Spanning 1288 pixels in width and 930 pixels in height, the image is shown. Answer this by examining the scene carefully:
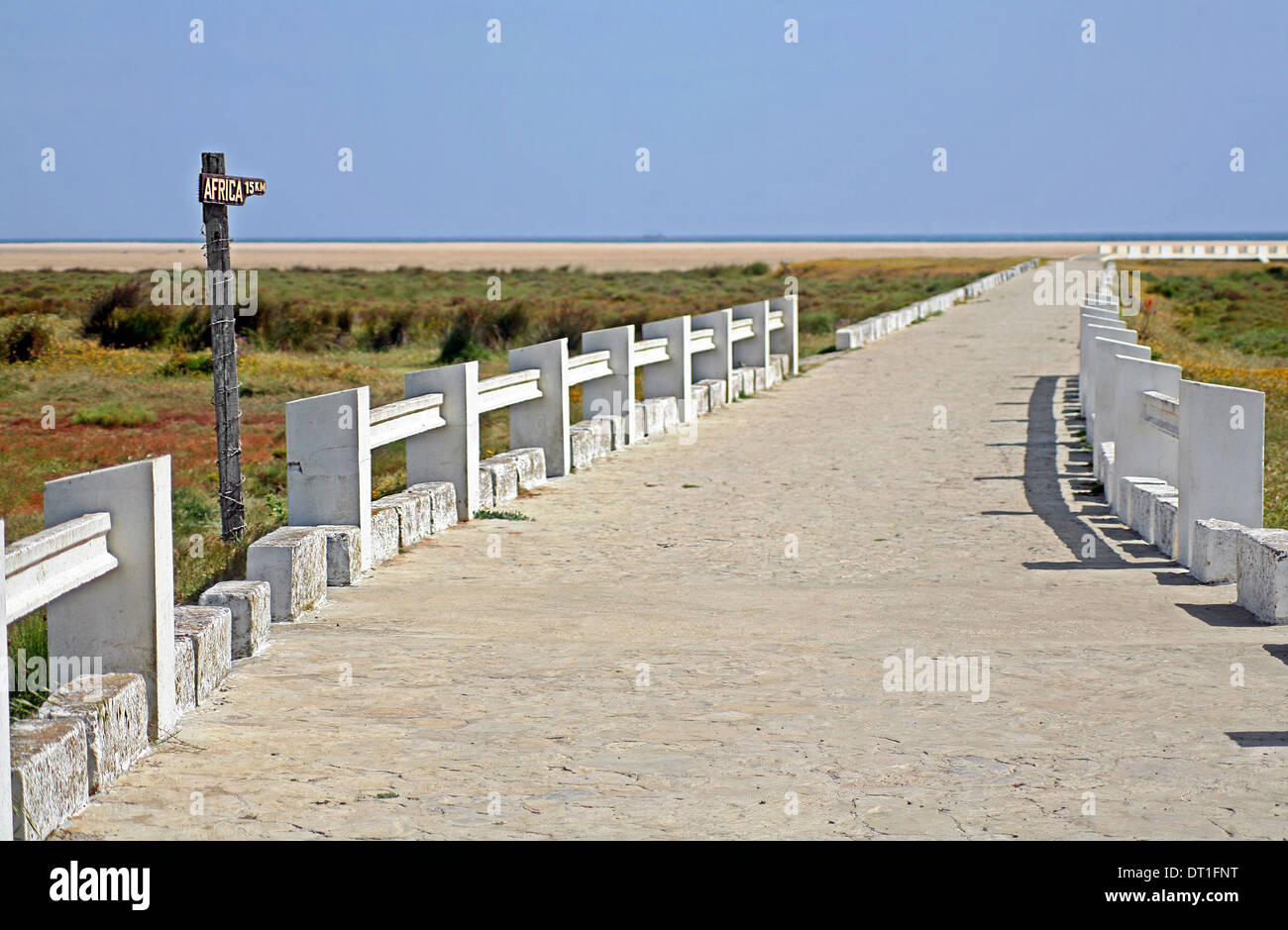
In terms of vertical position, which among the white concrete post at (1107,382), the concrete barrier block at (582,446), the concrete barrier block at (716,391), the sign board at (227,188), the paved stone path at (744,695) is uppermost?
the sign board at (227,188)

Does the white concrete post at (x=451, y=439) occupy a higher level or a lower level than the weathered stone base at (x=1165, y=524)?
higher

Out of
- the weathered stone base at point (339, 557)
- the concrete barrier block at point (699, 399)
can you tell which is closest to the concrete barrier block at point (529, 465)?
the weathered stone base at point (339, 557)

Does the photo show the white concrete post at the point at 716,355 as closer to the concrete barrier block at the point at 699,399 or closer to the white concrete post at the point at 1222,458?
the concrete barrier block at the point at 699,399

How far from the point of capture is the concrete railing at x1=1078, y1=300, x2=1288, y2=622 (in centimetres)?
777

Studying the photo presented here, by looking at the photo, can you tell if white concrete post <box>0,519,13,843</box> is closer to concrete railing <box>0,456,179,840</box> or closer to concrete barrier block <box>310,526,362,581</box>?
concrete railing <box>0,456,179,840</box>

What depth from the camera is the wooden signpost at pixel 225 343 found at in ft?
34.7

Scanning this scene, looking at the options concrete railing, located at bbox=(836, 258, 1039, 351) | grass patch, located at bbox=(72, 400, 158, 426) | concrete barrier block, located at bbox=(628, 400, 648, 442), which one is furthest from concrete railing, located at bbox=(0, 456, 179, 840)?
concrete railing, located at bbox=(836, 258, 1039, 351)

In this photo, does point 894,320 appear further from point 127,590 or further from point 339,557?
point 127,590

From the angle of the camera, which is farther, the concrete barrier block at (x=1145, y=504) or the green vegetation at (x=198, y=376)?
the green vegetation at (x=198, y=376)

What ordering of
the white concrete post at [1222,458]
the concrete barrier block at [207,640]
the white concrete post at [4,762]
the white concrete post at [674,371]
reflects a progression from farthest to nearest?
the white concrete post at [674,371] < the white concrete post at [1222,458] < the concrete barrier block at [207,640] < the white concrete post at [4,762]

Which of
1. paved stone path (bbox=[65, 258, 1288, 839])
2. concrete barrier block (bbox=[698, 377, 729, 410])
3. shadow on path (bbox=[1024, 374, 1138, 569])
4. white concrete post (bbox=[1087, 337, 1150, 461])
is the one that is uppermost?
white concrete post (bbox=[1087, 337, 1150, 461])

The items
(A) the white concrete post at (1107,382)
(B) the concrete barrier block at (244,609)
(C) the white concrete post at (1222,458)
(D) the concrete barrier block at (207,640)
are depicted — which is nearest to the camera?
(D) the concrete barrier block at (207,640)

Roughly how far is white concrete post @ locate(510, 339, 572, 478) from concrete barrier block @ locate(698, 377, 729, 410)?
621 cm

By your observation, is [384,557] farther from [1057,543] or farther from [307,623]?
[1057,543]
